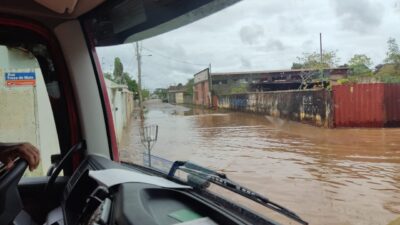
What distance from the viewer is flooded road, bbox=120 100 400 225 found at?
181 inches

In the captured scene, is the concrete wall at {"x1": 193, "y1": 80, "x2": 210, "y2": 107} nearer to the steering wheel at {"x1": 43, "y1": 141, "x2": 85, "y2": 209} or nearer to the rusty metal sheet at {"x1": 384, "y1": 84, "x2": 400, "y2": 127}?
the steering wheel at {"x1": 43, "y1": 141, "x2": 85, "y2": 209}

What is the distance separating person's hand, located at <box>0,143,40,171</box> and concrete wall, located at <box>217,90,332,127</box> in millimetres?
12491

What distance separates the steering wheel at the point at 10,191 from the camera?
50.9 inches

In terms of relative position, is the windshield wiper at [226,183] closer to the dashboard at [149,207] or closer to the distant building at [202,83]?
the dashboard at [149,207]

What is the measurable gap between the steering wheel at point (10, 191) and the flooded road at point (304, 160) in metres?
0.54

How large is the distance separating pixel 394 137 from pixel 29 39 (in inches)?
426

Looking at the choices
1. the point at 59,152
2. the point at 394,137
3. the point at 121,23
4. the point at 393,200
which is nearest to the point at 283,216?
the point at 121,23

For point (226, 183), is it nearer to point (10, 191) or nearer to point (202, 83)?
point (10, 191)

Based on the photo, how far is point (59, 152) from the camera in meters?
2.08

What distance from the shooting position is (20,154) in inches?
57.1

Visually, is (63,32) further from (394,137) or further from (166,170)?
(394,137)

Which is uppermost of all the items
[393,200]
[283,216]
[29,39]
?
[29,39]

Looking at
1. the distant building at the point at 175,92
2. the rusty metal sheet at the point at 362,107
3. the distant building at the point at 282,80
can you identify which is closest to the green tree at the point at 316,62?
the distant building at the point at 282,80

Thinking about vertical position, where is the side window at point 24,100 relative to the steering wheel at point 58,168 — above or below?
above
